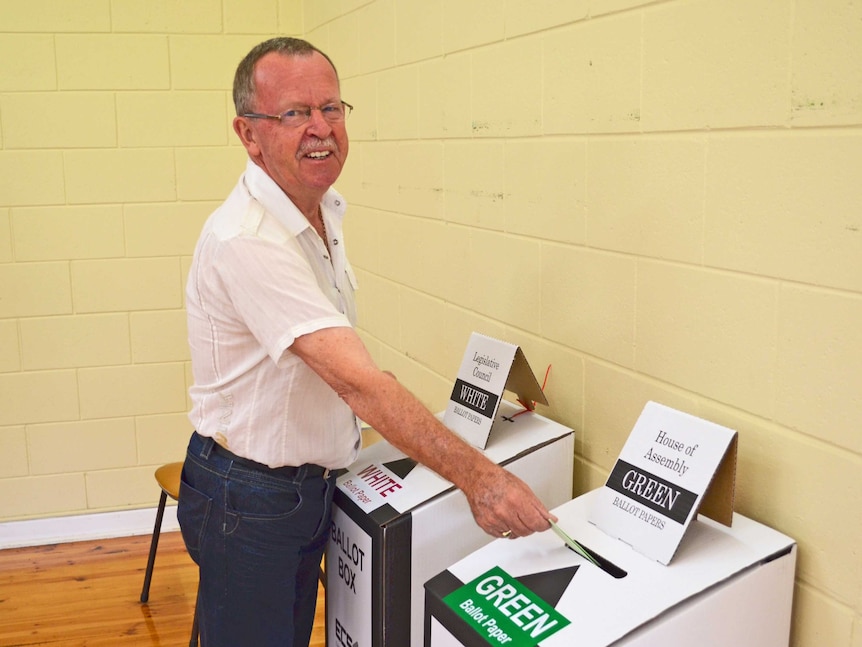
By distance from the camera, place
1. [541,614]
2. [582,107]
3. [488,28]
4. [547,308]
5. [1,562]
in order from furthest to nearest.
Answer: [1,562], [488,28], [547,308], [582,107], [541,614]

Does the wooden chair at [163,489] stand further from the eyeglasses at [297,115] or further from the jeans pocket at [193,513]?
the eyeglasses at [297,115]

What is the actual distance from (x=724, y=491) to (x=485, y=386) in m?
0.56

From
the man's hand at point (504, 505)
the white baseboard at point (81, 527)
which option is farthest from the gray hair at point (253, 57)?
the white baseboard at point (81, 527)

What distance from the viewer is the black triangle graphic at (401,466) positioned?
160cm

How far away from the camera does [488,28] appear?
1.93 metres

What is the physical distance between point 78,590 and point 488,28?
94.1 inches

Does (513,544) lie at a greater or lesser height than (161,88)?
lesser

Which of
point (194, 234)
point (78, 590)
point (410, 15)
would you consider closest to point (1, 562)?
point (78, 590)

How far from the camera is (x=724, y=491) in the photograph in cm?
124

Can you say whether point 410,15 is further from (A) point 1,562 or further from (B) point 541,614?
(A) point 1,562

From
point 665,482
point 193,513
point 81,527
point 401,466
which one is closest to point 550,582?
point 665,482

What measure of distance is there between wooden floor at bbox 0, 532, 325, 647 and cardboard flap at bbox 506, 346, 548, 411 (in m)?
1.30

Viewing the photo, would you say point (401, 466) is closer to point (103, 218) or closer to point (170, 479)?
point (170, 479)

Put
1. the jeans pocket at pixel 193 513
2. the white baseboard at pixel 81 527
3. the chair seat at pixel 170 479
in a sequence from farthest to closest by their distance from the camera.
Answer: the white baseboard at pixel 81 527 < the chair seat at pixel 170 479 < the jeans pocket at pixel 193 513
